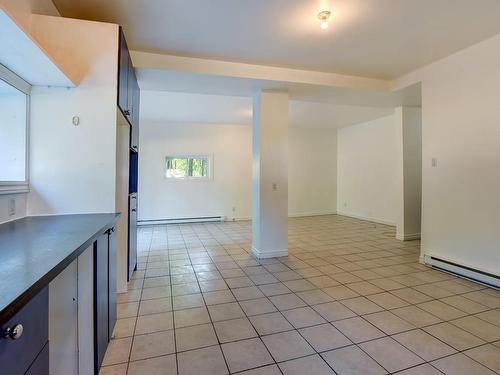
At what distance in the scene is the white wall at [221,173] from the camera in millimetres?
6523

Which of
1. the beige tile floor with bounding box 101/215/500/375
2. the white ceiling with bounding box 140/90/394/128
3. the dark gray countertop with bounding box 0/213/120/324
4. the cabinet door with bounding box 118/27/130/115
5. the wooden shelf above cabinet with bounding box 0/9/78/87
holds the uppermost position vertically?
the white ceiling with bounding box 140/90/394/128

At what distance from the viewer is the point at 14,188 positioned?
1.65m

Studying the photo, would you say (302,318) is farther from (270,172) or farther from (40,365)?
(270,172)

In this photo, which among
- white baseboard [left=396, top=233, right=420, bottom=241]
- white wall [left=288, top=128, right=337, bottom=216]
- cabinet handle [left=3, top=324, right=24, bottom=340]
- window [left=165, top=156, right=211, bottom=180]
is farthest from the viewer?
white wall [left=288, top=128, right=337, bottom=216]

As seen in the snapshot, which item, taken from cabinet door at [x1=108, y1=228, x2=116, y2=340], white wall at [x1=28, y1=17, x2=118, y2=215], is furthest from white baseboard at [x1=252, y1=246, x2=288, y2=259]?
white wall at [x1=28, y1=17, x2=118, y2=215]

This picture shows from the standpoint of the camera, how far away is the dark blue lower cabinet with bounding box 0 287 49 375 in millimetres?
660

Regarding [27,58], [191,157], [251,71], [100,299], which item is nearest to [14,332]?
[100,299]

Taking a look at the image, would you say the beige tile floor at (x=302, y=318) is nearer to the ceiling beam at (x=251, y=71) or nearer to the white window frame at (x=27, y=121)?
the white window frame at (x=27, y=121)

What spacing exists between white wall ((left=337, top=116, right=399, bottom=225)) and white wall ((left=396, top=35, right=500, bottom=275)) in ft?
7.94

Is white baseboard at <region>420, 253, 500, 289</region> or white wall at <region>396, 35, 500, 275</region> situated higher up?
white wall at <region>396, 35, 500, 275</region>

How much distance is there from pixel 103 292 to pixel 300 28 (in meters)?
2.66

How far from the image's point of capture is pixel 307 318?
2.18 m

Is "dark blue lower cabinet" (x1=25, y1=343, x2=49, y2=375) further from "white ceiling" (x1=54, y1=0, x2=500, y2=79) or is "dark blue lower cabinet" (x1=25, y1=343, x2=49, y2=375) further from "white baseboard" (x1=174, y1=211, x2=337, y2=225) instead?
"white baseboard" (x1=174, y1=211, x2=337, y2=225)

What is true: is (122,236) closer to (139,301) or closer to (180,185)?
(139,301)
